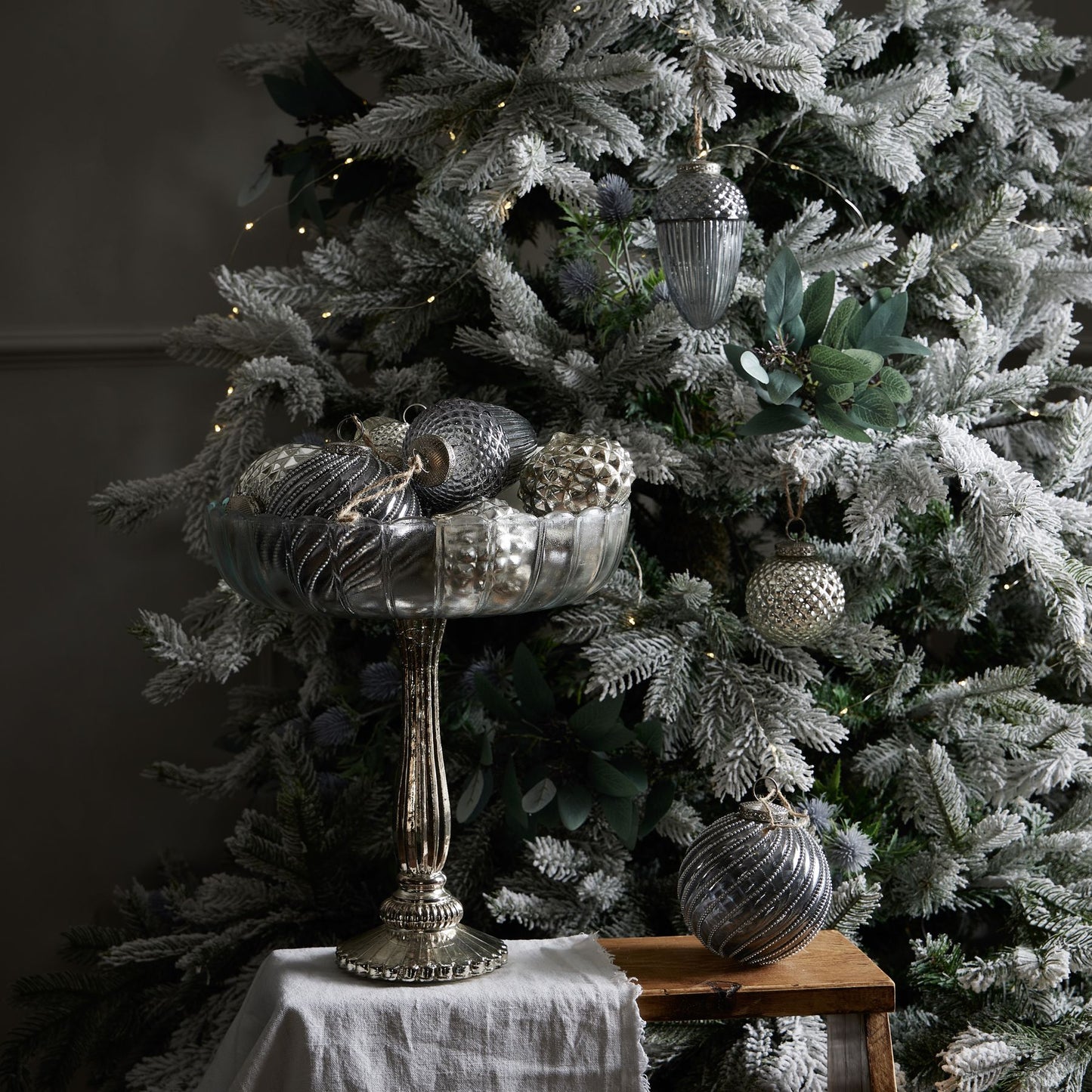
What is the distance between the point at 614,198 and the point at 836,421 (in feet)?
0.91

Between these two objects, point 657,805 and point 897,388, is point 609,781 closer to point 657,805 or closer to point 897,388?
point 657,805

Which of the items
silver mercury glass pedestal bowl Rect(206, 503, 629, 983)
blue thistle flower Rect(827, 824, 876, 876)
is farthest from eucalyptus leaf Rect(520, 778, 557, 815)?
blue thistle flower Rect(827, 824, 876, 876)

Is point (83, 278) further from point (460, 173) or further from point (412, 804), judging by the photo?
point (412, 804)

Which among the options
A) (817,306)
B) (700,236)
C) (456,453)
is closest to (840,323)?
(817,306)

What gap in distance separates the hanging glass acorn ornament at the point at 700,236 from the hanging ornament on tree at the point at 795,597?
17 centimetres

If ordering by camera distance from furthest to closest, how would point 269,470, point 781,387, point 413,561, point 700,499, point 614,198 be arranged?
point 700,499, point 614,198, point 781,387, point 269,470, point 413,561

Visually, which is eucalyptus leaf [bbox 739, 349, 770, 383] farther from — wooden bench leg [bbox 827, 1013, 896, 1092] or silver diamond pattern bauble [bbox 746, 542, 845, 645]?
wooden bench leg [bbox 827, 1013, 896, 1092]

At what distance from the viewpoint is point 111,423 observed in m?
1.55

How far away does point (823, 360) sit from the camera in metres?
0.90

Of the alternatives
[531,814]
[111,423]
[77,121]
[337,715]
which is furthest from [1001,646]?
[77,121]

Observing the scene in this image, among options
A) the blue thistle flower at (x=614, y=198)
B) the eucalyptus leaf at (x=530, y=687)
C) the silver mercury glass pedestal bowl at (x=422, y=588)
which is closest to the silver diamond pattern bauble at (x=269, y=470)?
the silver mercury glass pedestal bowl at (x=422, y=588)

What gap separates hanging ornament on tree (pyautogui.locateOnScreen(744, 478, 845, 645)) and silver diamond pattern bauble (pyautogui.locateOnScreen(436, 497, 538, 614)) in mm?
294

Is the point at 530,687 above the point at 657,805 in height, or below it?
above

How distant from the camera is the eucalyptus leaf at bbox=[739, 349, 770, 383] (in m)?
0.87
